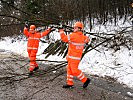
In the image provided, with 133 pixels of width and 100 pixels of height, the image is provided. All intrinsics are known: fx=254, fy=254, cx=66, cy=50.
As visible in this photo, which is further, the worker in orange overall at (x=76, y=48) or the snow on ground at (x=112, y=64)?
the snow on ground at (x=112, y=64)

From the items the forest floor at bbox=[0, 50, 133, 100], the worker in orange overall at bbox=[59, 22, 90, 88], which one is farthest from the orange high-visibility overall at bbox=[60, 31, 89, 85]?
the forest floor at bbox=[0, 50, 133, 100]

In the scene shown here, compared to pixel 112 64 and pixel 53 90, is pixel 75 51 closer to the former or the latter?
pixel 53 90

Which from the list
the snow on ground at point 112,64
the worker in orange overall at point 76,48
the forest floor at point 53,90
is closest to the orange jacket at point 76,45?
the worker in orange overall at point 76,48

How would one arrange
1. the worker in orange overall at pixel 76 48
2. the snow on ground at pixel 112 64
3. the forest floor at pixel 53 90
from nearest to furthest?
the forest floor at pixel 53 90, the worker in orange overall at pixel 76 48, the snow on ground at pixel 112 64

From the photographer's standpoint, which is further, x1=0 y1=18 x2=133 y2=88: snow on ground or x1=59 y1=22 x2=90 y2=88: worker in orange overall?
x1=0 y1=18 x2=133 y2=88: snow on ground

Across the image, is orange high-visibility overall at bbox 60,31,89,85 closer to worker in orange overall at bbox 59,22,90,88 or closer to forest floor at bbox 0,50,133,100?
worker in orange overall at bbox 59,22,90,88

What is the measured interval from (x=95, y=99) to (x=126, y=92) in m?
1.71

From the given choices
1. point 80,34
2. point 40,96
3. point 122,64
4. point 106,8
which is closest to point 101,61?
point 122,64

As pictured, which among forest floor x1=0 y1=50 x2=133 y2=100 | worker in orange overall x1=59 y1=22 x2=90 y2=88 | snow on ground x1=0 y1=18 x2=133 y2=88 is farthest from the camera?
snow on ground x1=0 y1=18 x2=133 y2=88

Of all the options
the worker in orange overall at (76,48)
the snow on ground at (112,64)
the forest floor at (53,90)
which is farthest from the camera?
the snow on ground at (112,64)

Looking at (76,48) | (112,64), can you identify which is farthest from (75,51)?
(112,64)

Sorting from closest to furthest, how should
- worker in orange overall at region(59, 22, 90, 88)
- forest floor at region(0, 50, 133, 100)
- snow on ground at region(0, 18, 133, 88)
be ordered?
1. forest floor at region(0, 50, 133, 100)
2. worker in orange overall at region(59, 22, 90, 88)
3. snow on ground at region(0, 18, 133, 88)

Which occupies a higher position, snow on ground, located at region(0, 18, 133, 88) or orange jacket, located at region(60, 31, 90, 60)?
orange jacket, located at region(60, 31, 90, 60)

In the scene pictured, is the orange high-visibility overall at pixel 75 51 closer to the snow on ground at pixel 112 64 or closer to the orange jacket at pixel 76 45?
the orange jacket at pixel 76 45
